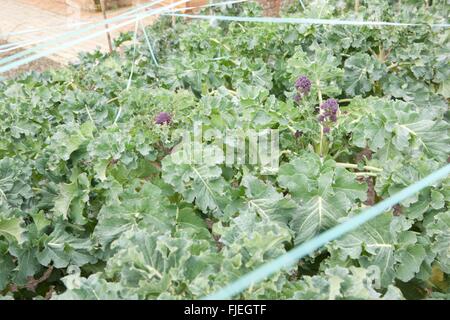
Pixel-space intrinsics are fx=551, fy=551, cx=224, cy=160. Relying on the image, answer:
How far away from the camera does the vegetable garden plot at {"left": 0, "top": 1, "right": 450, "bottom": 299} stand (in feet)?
6.37

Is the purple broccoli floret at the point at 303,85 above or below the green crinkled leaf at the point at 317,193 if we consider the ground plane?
above

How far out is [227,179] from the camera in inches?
106

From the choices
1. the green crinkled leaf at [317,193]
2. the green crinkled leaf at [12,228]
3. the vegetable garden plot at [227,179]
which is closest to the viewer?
the vegetable garden plot at [227,179]

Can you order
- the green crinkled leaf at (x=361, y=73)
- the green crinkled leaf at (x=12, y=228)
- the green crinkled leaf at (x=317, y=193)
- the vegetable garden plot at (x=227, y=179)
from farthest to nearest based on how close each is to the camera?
1. the green crinkled leaf at (x=361, y=73)
2. the green crinkled leaf at (x=12, y=228)
3. the green crinkled leaf at (x=317, y=193)
4. the vegetable garden plot at (x=227, y=179)

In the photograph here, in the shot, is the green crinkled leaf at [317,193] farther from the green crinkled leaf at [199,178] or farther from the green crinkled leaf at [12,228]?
the green crinkled leaf at [12,228]

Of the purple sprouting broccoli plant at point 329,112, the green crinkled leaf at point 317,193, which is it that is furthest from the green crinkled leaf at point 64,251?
the purple sprouting broccoli plant at point 329,112

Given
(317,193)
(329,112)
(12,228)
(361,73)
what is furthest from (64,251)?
(361,73)

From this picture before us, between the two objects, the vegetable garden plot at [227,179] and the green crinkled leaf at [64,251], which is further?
the green crinkled leaf at [64,251]

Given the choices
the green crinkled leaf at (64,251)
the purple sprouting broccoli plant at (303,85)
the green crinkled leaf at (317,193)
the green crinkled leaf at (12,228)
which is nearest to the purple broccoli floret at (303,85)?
the purple sprouting broccoli plant at (303,85)

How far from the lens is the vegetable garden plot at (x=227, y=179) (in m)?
1.94

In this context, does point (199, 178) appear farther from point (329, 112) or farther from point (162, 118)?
point (329, 112)

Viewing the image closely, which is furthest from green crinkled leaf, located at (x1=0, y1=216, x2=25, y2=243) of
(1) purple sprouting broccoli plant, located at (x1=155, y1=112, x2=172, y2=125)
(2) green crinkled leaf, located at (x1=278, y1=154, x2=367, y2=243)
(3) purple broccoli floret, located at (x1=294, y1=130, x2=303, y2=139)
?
(3) purple broccoli floret, located at (x1=294, y1=130, x2=303, y2=139)

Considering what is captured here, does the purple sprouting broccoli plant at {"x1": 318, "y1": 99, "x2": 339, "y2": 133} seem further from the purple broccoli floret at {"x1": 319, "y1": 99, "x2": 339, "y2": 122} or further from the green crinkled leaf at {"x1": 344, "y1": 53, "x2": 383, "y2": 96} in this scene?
the green crinkled leaf at {"x1": 344, "y1": 53, "x2": 383, "y2": 96}

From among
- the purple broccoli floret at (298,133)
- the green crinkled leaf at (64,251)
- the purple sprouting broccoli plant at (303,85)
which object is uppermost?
the purple sprouting broccoli plant at (303,85)
